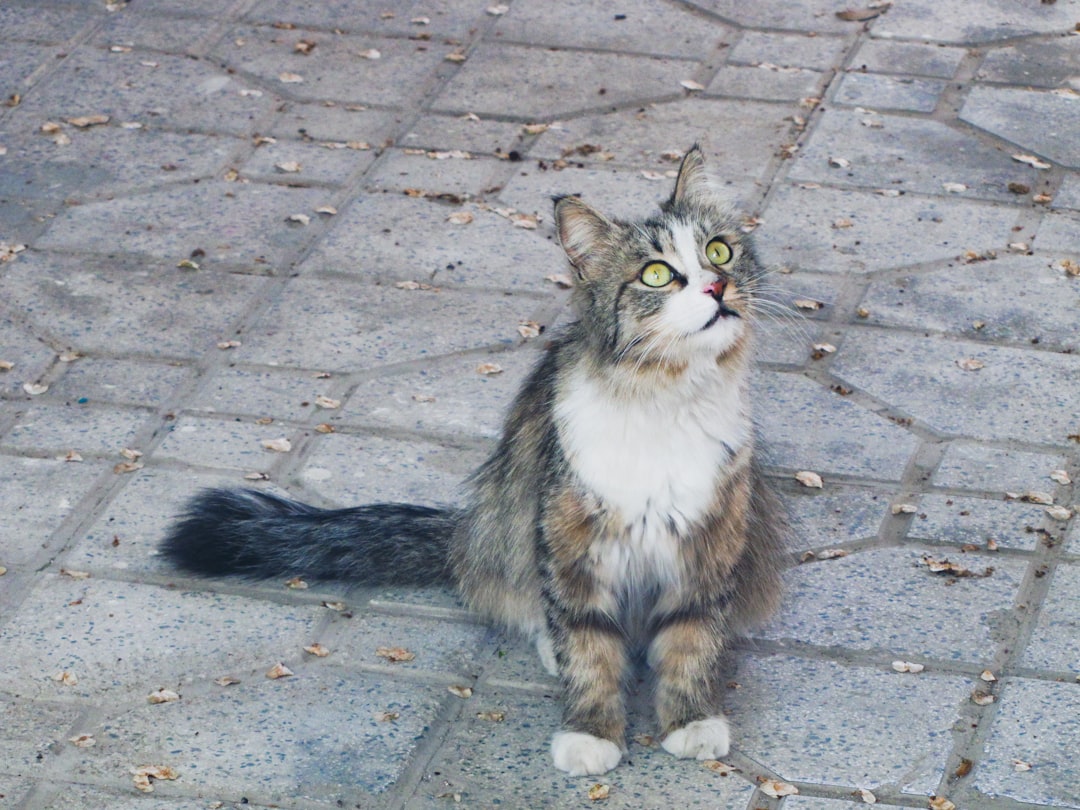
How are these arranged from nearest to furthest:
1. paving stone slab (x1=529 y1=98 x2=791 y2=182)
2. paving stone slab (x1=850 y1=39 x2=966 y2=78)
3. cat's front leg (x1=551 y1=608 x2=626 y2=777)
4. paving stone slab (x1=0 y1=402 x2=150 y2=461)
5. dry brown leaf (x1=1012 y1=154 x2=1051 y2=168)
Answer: cat's front leg (x1=551 y1=608 x2=626 y2=777), paving stone slab (x1=0 y1=402 x2=150 y2=461), dry brown leaf (x1=1012 y1=154 x2=1051 y2=168), paving stone slab (x1=529 y1=98 x2=791 y2=182), paving stone slab (x1=850 y1=39 x2=966 y2=78)

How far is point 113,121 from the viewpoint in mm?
7434

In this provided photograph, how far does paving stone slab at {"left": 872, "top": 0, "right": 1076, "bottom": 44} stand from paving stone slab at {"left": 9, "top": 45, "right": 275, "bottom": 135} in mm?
3390

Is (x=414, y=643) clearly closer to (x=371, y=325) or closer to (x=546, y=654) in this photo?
(x=546, y=654)

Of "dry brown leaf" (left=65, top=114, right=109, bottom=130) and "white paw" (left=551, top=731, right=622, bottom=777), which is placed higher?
"white paw" (left=551, top=731, right=622, bottom=777)

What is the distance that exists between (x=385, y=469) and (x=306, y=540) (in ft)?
2.29

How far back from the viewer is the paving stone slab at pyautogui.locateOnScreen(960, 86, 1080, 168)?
704cm

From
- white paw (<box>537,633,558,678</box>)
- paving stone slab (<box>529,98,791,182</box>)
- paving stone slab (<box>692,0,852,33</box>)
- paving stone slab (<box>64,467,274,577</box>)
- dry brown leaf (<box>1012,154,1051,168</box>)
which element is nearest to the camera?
white paw (<box>537,633,558,678</box>)

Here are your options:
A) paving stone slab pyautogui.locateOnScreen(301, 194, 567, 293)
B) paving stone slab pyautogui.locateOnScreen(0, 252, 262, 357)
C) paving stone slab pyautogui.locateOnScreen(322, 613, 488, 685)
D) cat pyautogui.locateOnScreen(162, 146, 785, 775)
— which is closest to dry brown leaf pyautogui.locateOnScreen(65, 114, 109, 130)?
paving stone slab pyautogui.locateOnScreen(0, 252, 262, 357)

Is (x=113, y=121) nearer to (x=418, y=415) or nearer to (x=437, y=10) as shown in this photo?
(x=437, y=10)

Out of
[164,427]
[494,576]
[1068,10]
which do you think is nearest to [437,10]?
[1068,10]

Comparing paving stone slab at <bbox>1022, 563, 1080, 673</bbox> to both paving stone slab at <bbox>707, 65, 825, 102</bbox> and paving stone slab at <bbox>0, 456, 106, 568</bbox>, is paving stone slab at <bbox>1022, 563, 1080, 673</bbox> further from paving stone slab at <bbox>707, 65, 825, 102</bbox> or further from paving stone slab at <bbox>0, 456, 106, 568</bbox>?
paving stone slab at <bbox>707, 65, 825, 102</bbox>

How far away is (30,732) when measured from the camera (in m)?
3.97

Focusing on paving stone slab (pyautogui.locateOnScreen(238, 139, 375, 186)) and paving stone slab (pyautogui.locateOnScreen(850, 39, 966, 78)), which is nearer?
paving stone slab (pyautogui.locateOnScreen(238, 139, 375, 186))

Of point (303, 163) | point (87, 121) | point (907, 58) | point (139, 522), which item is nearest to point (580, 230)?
point (139, 522)
